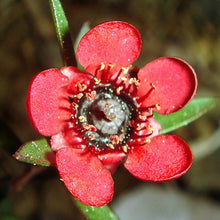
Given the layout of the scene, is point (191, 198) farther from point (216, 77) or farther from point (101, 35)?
point (101, 35)

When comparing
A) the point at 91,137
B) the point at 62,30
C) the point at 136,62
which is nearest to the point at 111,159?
the point at 91,137

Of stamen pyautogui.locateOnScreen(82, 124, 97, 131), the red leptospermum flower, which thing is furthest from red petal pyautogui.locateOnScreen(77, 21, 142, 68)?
stamen pyautogui.locateOnScreen(82, 124, 97, 131)

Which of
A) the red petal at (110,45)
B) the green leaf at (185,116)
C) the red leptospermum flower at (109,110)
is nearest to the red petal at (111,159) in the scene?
the red leptospermum flower at (109,110)

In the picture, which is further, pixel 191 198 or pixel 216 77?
pixel 216 77

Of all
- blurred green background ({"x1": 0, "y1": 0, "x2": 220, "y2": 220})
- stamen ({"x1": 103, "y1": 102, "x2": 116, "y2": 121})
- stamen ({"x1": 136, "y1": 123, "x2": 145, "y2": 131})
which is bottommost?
blurred green background ({"x1": 0, "y1": 0, "x2": 220, "y2": 220})

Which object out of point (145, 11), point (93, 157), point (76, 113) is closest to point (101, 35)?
point (76, 113)

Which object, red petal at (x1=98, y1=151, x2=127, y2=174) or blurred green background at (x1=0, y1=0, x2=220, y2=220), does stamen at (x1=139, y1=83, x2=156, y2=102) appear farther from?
blurred green background at (x1=0, y1=0, x2=220, y2=220)

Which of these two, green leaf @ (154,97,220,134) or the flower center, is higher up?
the flower center
